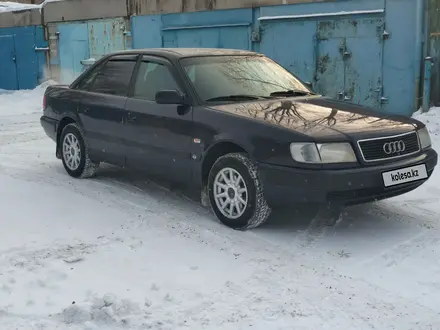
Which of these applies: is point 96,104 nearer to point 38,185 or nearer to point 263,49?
point 38,185

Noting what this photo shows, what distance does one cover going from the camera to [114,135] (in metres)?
6.03

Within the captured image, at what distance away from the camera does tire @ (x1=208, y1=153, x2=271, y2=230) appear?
4.62 metres

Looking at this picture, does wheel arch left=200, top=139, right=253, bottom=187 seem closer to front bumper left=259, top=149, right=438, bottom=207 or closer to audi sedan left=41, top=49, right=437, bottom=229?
audi sedan left=41, top=49, right=437, bottom=229

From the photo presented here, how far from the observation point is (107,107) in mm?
6113

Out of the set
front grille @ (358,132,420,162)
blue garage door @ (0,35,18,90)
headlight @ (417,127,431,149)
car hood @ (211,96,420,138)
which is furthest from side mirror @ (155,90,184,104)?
blue garage door @ (0,35,18,90)

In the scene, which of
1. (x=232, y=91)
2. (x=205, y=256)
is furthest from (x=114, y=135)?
(x=205, y=256)

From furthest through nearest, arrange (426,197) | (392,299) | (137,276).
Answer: (426,197) → (137,276) → (392,299)

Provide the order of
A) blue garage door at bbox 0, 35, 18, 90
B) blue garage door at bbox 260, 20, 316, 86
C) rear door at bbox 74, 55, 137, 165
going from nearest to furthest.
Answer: rear door at bbox 74, 55, 137, 165 → blue garage door at bbox 260, 20, 316, 86 → blue garage door at bbox 0, 35, 18, 90

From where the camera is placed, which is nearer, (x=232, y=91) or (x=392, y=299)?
(x=392, y=299)

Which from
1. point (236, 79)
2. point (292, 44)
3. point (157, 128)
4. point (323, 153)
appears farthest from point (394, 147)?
point (292, 44)

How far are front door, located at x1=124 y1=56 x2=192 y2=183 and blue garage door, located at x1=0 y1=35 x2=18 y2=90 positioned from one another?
13.8m

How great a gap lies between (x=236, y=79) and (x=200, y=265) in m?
2.05

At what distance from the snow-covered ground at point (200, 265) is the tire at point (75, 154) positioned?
0.57 meters

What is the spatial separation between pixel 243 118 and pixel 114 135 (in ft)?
6.00
